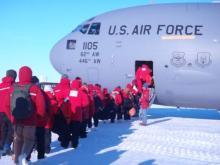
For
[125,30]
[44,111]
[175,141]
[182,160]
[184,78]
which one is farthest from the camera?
[125,30]

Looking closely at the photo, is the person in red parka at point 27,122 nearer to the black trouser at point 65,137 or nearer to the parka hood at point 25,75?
the parka hood at point 25,75

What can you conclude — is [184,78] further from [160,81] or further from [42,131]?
[42,131]

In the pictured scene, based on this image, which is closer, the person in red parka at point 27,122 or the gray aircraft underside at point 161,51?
the person in red parka at point 27,122

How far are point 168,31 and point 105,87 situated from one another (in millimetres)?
3940

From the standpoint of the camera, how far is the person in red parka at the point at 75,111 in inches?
371

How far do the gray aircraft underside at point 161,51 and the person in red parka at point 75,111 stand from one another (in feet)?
19.5

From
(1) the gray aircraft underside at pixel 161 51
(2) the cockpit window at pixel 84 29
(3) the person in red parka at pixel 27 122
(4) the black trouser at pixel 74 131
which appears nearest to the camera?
(3) the person in red parka at pixel 27 122

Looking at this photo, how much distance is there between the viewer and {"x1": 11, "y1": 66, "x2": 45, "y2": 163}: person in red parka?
6.14 meters

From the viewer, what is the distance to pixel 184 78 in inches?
575

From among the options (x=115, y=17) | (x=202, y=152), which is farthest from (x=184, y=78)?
(x=202, y=152)

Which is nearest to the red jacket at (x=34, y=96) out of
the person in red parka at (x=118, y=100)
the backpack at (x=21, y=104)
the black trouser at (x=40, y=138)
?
the backpack at (x=21, y=104)

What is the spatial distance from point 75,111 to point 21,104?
11.9 feet

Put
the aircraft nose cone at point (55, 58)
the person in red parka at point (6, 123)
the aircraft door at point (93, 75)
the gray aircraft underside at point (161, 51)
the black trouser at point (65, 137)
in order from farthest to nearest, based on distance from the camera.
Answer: the aircraft nose cone at point (55, 58) → the aircraft door at point (93, 75) → the gray aircraft underside at point (161, 51) → the black trouser at point (65, 137) → the person in red parka at point (6, 123)

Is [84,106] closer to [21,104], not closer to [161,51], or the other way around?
[21,104]
